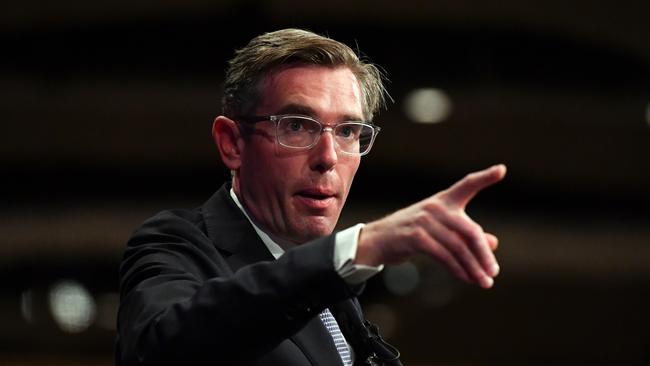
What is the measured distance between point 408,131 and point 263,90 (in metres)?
6.02

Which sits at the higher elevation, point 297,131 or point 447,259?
point 447,259

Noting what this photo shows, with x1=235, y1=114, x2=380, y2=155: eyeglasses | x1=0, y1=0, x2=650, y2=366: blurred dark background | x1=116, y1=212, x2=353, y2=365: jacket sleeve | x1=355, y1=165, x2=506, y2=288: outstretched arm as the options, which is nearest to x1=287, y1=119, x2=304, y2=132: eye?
x1=235, y1=114, x2=380, y2=155: eyeglasses

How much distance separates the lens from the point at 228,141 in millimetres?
2014

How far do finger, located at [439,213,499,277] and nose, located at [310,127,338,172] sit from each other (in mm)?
693

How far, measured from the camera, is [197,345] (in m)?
1.31

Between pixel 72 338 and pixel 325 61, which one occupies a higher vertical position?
pixel 325 61

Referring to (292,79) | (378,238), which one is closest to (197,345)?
(378,238)

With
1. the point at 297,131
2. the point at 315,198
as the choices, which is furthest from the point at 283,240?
the point at 297,131

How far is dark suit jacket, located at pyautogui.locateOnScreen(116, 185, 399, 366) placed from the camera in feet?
4.22

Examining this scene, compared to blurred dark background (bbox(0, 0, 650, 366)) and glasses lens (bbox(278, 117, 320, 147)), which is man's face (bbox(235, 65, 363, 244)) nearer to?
glasses lens (bbox(278, 117, 320, 147))

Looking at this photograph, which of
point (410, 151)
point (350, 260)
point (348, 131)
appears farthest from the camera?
point (410, 151)

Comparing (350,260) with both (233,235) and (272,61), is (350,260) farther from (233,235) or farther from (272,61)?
(272,61)

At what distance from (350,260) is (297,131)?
617 millimetres

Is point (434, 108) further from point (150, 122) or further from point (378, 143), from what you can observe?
point (150, 122)
